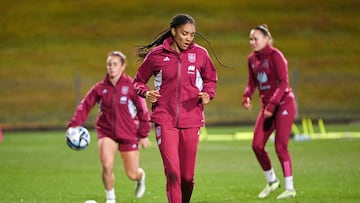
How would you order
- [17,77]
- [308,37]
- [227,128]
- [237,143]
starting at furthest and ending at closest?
[308,37] → [17,77] → [227,128] → [237,143]

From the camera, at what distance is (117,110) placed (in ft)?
43.8

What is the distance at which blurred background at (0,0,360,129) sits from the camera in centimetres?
4325

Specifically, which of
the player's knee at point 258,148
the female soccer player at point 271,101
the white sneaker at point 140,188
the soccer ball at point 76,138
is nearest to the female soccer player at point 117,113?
the soccer ball at point 76,138

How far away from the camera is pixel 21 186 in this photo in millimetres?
15445

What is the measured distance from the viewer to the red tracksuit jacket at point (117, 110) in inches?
525

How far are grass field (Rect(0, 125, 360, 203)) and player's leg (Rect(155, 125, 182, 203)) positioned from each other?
3.09m

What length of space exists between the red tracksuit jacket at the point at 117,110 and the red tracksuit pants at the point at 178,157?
3.13 m

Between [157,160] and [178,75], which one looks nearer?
[178,75]

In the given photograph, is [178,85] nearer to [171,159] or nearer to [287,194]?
[171,159]

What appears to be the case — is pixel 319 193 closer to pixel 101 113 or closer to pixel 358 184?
pixel 358 184

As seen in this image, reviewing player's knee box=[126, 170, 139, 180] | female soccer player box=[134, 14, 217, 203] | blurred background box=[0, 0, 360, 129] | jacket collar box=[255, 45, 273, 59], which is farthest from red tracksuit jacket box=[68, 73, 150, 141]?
blurred background box=[0, 0, 360, 129]

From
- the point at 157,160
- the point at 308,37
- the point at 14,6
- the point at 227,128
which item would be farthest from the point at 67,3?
the point at 157,160

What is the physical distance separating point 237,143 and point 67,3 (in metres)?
30.6

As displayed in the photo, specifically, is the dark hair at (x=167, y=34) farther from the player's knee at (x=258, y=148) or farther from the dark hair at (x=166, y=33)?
the player's knee at (x=258, y=148)
